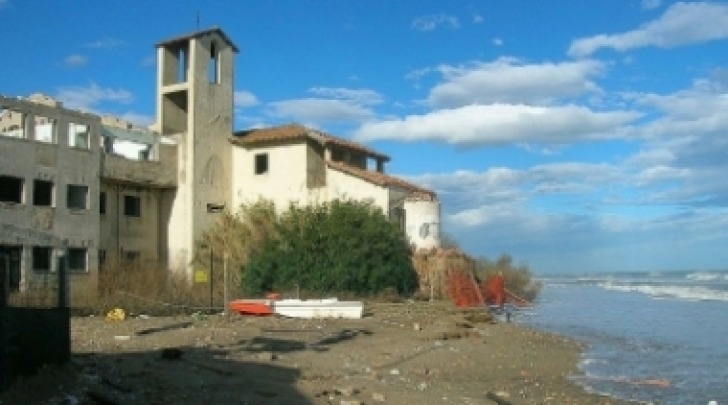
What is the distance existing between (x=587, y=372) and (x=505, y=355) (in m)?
2.59

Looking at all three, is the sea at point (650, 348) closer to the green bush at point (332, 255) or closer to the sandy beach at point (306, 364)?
the sandy beach at point (306, 364)

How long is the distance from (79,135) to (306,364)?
23542mm

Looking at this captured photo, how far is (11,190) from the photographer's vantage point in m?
33.2

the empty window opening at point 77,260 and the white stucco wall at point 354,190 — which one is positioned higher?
the white stucco wall at point 354,190

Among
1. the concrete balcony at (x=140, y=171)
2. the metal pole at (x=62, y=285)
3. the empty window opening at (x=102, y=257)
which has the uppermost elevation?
the concrete balcony at (x=140, y=171)

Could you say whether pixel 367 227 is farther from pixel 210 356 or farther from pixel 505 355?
pixel 210 356

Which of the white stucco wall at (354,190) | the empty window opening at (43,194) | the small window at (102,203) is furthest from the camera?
the white stucco wall at (354,190)

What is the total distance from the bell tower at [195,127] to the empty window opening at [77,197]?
19.5ft

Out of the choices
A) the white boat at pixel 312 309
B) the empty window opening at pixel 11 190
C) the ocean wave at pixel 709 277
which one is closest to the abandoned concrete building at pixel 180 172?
the empty window opening at pixel 11 190

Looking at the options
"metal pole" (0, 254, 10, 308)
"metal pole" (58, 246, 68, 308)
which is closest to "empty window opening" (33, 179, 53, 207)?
"metal pole" (58, 246, 68, 308)

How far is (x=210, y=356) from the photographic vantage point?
16.9 m

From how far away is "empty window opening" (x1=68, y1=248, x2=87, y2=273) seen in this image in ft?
115

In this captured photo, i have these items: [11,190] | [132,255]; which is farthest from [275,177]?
[11,190]

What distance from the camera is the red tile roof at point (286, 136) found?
4178 centimetres
